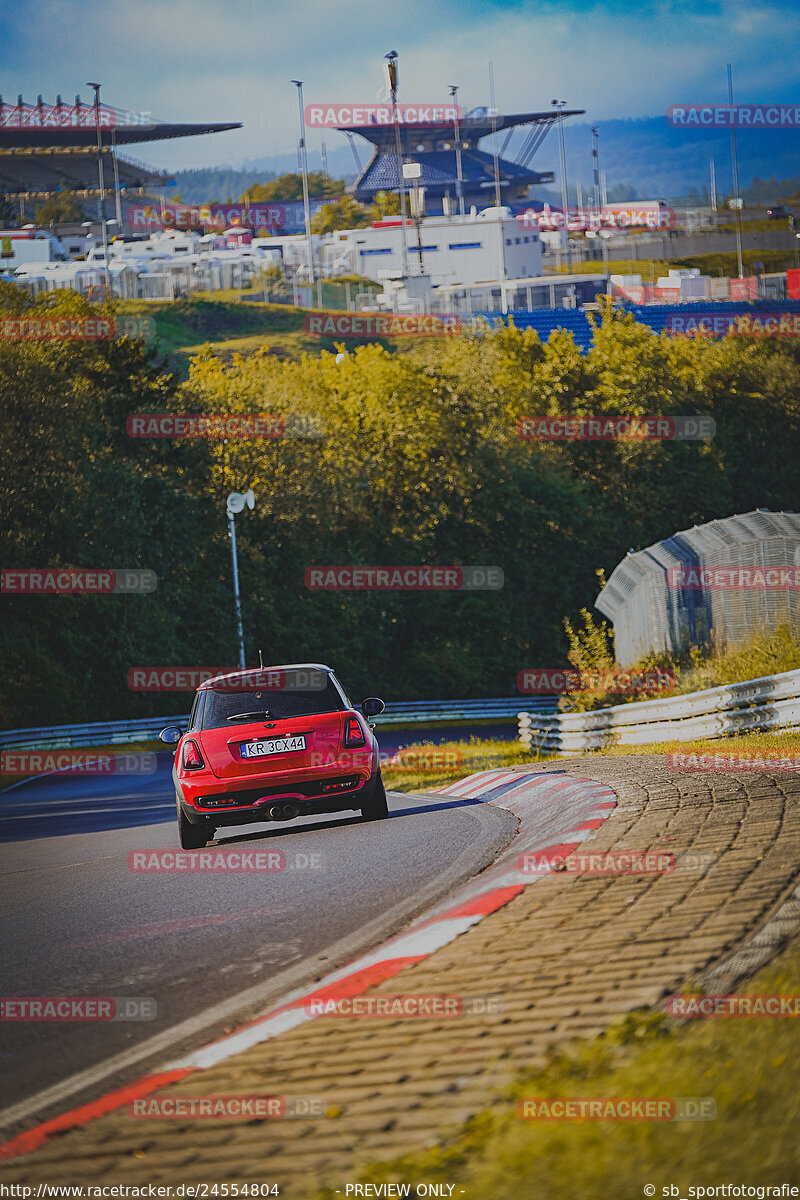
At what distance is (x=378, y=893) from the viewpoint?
8.92 metres

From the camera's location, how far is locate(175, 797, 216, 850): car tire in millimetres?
12680

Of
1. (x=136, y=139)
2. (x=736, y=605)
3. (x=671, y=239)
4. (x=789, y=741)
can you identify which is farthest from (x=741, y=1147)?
(x=136, y=139)

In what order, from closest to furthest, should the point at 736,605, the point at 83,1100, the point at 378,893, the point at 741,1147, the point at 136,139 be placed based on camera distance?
the point at 741,1147
the point at 83,1100
the point at 378,893
the point at 736,605
the point at 136,139

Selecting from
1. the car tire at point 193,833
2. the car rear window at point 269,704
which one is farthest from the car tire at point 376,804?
the car tire at point 193,833

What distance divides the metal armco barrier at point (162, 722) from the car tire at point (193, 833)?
67.4ft

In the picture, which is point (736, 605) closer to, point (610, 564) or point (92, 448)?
point (92, 448)

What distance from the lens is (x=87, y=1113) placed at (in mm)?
5020

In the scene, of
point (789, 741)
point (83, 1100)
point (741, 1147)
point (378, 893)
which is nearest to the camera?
point (741, 1147)

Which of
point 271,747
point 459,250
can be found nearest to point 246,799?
point 271,747

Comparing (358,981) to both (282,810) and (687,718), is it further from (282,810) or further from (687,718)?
(687,718)

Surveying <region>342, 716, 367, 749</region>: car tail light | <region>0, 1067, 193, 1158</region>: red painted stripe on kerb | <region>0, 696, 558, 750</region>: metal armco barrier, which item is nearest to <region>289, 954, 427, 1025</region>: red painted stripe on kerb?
<region>0, 1067, 193, 1158</region>: red painted stripe on kerb

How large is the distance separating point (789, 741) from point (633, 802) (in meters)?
3.98

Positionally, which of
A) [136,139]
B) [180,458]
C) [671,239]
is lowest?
[180,458]

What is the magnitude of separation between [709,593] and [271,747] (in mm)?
16732
